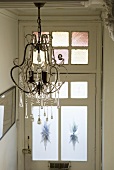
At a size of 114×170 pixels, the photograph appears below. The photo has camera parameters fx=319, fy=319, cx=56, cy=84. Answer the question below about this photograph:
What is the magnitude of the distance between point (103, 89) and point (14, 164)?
166 cm

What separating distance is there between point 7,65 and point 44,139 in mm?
1423

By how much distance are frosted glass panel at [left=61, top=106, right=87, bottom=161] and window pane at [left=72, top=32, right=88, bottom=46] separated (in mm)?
940

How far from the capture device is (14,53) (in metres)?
4.41

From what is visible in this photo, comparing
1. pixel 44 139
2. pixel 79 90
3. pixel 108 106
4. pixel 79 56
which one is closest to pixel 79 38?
pixel 79 56

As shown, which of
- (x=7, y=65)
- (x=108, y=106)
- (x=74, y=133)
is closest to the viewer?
(x=7, y=65)

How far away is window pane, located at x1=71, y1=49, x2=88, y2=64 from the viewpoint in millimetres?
4664

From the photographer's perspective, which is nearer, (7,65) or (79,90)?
(7,65)

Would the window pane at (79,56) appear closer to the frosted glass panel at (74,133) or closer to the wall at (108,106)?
the wall at (108,106)

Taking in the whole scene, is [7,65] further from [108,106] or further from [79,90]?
[108,106]

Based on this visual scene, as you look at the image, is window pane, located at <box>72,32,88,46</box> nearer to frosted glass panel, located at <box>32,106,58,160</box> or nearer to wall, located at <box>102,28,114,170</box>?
wall, located at <box>102,28,114,170</box>

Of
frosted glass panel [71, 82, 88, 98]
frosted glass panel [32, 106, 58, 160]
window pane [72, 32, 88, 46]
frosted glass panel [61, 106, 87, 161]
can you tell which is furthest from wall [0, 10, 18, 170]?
frosted glass panel [71, 82, 88, 98]

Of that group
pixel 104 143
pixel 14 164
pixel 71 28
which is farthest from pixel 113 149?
pixel 71 28

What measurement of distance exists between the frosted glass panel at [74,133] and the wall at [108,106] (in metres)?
0.51

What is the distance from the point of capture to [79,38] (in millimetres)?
4656
